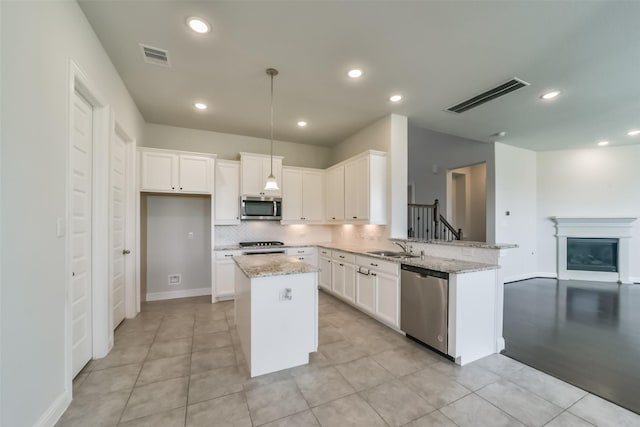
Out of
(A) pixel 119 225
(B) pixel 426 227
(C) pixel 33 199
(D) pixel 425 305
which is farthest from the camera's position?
(B) pixel 426 227

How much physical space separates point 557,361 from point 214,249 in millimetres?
4498

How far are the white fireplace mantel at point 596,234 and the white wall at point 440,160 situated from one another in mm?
2052

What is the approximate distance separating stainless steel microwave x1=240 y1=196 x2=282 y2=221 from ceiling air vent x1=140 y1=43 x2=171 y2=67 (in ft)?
7.58

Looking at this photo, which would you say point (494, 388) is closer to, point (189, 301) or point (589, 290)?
point (189, 301)

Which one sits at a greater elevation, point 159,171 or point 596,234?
point 159,171

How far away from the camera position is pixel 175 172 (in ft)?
13.7

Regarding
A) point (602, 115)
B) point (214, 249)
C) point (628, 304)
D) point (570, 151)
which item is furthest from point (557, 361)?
point (570, 151)

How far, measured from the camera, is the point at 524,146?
5.94 meters

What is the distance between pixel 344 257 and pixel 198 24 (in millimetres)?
3341

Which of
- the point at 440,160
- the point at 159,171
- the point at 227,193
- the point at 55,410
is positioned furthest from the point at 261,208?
the point at 440,160

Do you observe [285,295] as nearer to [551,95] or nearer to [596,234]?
[551,95]

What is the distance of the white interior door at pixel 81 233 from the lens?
89.1 inches

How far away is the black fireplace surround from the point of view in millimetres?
5891

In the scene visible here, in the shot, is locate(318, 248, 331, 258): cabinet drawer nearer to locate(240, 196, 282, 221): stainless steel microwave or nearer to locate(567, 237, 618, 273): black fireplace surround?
locate(240, 196, 282, 221): stainless steel microwave
